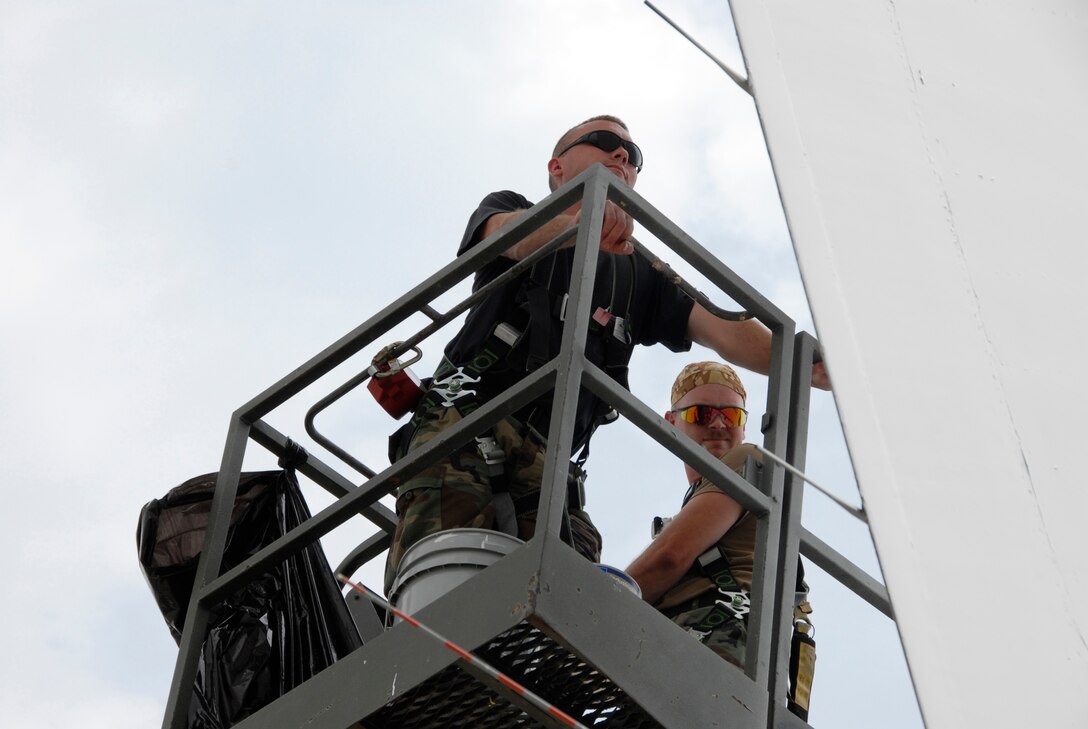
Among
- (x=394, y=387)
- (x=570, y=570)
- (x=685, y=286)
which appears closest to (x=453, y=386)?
(x=394, y=387)

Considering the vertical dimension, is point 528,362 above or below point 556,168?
below

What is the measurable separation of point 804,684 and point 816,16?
93.6 inches

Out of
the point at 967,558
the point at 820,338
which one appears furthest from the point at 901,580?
the point at 820,338

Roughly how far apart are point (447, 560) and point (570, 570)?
0.49 meters

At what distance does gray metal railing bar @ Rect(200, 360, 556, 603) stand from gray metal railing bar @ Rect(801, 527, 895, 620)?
4.28ft

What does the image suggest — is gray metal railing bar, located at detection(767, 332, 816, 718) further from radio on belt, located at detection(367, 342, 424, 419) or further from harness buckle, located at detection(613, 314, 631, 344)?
radio on belt, located at detection(367, 342, 424, 419)

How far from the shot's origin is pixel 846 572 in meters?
4.86

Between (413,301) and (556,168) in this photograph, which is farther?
(556,168)

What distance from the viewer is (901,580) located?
1895 millimetres

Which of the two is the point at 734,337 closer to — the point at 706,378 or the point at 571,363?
the point at 706,378

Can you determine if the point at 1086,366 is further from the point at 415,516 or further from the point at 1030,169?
the point at 415,516

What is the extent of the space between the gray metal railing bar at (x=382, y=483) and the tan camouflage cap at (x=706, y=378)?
4.57ft

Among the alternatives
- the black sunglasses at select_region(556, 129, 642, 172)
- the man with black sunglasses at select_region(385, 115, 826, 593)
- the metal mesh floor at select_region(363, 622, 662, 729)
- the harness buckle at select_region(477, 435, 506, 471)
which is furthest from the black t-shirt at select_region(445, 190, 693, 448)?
the metal mesh floor at select_region(363, 622, 662, 729)

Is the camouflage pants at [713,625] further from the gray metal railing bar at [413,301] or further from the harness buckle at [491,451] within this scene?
the gray metal railing bar at [413,301]
